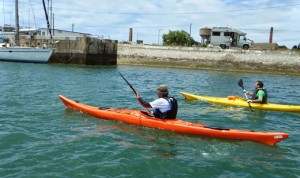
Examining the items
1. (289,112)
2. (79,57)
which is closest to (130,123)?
(289,112)

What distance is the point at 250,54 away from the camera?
30297 mm

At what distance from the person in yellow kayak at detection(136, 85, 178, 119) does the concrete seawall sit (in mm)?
23751

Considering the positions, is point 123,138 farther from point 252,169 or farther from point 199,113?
point 199,113

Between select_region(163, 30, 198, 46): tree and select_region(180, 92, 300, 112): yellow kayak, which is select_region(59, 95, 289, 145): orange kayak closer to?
select_region(180, 92, 300, 112): yellow kayak

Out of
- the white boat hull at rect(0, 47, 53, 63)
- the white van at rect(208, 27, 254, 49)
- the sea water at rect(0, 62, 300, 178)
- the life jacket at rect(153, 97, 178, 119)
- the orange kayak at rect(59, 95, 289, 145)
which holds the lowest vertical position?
the sea water at rect(0, 62, 300, 178)

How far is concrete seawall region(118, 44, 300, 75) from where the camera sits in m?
29.3

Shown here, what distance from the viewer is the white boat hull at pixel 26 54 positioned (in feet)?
89.6

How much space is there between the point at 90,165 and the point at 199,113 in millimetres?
5434

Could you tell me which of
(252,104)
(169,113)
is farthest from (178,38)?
(169,113)

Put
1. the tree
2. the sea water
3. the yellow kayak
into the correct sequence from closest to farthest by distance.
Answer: the sea water → the yellow kayak → the tree

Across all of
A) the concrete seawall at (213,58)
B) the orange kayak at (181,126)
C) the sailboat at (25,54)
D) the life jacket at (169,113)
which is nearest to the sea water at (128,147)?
the orange kayak at (181,126)

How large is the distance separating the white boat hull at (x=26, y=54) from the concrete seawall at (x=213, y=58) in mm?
8244

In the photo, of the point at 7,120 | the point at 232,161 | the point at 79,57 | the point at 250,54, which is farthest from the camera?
the point at 250,54

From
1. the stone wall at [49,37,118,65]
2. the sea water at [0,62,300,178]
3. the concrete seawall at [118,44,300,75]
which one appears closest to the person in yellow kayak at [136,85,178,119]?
the sea water at [0,62,300,178]
